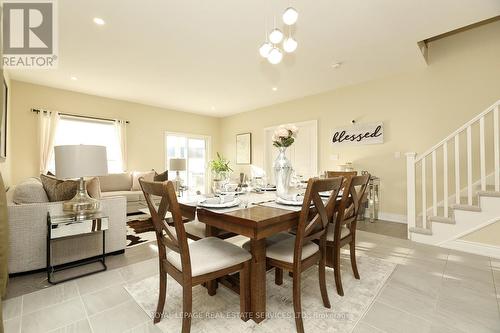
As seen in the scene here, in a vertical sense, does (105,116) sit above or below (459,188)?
above

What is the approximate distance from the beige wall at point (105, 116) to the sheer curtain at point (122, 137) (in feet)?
0.50

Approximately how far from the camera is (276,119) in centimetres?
593

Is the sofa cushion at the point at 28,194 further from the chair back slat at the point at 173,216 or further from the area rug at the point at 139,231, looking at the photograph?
the chair back slat at the point at 173,216

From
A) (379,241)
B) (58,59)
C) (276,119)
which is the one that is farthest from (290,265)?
(276,119)

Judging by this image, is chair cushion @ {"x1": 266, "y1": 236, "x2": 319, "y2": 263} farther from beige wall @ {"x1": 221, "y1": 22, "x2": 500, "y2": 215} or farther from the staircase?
beige wall @ {"x1": 221, "y1": 22, "x2": 500, "y2": 215}

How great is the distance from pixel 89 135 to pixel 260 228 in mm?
5357

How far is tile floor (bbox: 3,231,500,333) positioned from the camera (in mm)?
1493

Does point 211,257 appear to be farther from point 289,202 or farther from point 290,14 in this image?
point 290,14

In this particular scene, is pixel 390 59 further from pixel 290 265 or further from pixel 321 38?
pixel 290 265

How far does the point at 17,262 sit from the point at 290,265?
248cm

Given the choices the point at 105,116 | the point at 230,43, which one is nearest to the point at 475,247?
the point at 230,43

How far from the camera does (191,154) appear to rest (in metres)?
7.00

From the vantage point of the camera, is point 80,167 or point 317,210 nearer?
point 317,210

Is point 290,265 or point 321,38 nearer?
point 290,265
